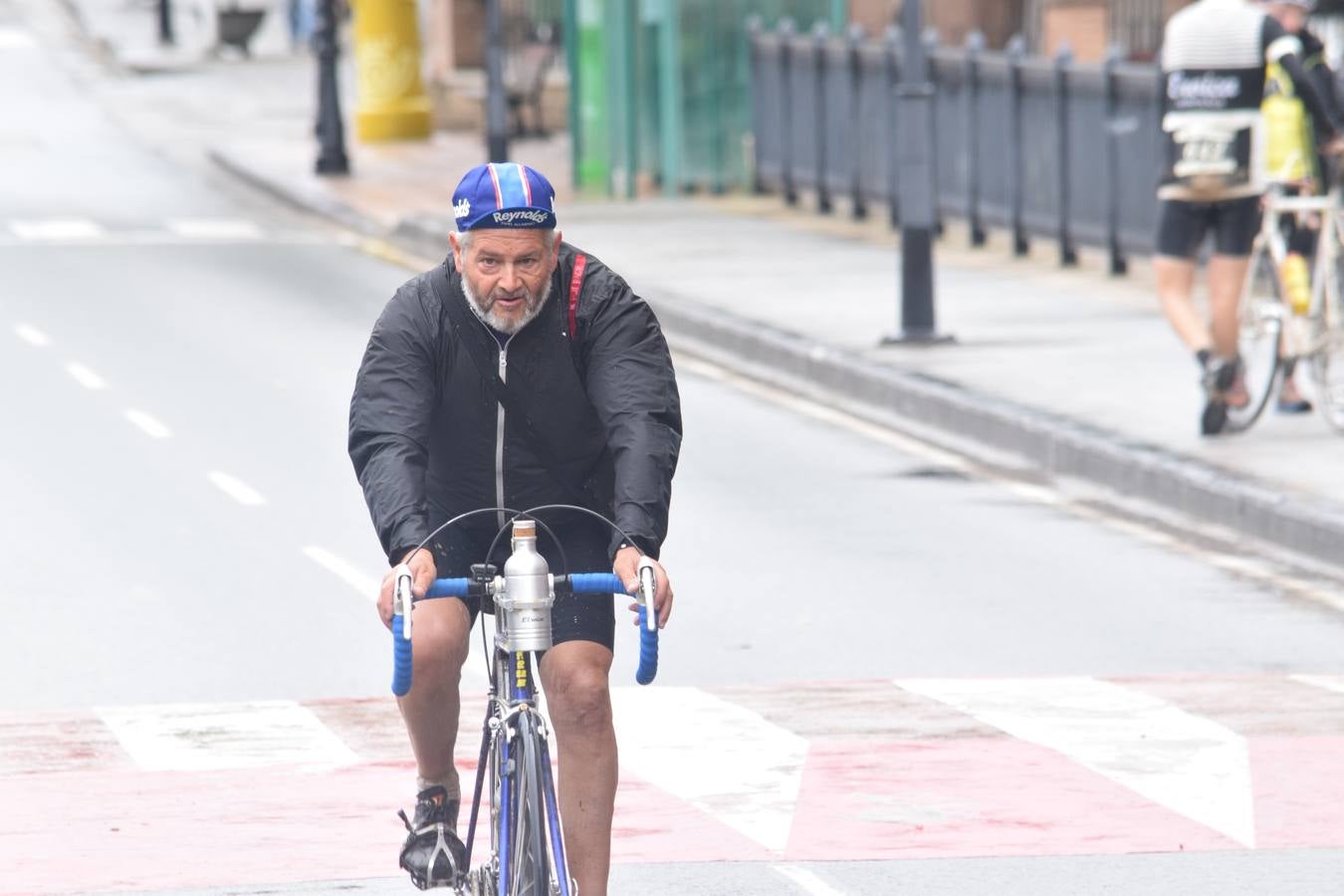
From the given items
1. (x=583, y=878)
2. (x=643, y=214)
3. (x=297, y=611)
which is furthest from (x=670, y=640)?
(x=643, y=214)

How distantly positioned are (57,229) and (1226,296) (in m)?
15.6

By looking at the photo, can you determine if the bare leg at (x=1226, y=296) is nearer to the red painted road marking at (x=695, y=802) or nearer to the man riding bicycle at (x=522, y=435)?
Answer: the red painted road marking at (x=695, y=802)

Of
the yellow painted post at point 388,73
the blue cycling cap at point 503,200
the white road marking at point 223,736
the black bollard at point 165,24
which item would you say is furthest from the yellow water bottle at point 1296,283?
the black bollard at point 165,24

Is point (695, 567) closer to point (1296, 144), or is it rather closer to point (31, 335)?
point (1296, 144)

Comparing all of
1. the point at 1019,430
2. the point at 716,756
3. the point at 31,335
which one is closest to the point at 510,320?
the point at 716,756

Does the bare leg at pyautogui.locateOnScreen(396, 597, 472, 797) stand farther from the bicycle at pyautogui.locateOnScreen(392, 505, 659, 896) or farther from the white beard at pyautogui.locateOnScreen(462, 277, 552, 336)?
the white beard at pyautogui.locateOnScreen(462, 277, 552, 336)

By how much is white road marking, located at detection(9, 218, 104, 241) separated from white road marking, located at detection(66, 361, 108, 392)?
846 cm

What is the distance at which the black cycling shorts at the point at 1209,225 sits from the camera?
1366 cm

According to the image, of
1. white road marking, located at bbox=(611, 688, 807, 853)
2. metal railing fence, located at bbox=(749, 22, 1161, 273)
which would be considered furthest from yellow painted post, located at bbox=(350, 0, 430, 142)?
white road marking, located at bbox=(611, 688, 807, 853)

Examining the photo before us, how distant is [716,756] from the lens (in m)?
8.58

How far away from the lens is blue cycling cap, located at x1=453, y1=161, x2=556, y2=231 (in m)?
5.81

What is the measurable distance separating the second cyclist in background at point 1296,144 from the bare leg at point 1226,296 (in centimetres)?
30

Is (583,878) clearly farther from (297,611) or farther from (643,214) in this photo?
(643,214)

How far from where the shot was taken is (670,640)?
10.5 metres
